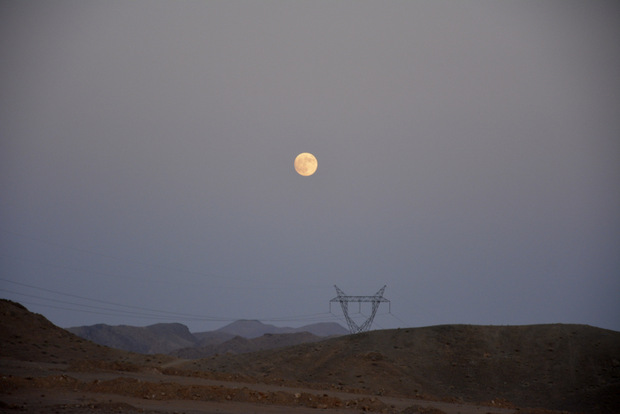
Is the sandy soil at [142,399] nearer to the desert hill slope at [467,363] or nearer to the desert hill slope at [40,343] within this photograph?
the desert hill slope at [40,343]

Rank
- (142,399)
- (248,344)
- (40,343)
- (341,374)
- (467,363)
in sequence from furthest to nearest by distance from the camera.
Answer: (248,344), (467,363), (341,374), (40,343), (142,399)

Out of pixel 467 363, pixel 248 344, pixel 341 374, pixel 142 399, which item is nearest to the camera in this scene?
pixel 142 399

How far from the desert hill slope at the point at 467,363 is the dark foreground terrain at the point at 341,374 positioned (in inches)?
5.3

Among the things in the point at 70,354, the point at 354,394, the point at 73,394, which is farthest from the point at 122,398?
the point at 70,354

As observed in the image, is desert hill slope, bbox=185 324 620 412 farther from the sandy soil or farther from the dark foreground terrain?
the sandy soil

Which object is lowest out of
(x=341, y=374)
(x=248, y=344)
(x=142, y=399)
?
(x=142, y=399)

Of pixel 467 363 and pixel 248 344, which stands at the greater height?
pixel 248 344

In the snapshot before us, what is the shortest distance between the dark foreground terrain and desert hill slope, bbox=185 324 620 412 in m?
0.14

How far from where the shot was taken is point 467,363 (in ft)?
206

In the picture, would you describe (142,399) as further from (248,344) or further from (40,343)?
(248,344)

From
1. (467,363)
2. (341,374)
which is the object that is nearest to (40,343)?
(341,374)

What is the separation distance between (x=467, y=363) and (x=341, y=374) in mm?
15504

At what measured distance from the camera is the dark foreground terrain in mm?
28891

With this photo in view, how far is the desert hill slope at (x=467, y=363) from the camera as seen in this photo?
54444 millimetres
